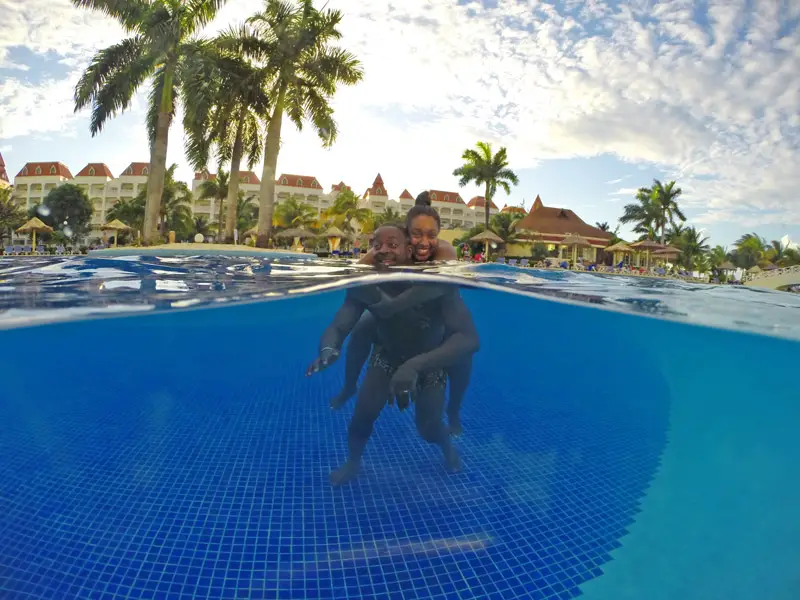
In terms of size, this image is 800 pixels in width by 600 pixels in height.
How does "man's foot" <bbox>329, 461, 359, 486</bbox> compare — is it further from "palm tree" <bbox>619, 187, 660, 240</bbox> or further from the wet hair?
"palm tree" <bbox>619, 187, 660, 240</bbox>

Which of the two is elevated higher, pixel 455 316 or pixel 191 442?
pixel 455 316

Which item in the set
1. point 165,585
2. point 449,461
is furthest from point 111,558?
point 449,461

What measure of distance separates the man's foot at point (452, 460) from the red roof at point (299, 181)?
76.9 metres

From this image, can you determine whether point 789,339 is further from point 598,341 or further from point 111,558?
point 111,558

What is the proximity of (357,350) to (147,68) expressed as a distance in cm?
1916

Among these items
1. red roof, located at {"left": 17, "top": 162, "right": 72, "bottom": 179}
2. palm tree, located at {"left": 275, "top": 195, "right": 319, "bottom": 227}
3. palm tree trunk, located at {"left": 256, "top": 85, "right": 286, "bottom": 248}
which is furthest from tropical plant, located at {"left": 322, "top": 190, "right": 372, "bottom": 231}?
red roof, located at {"left": 17, "top": 162, "right": 72, "bottom": 179}

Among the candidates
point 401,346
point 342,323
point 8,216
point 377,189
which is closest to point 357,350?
point 401,346

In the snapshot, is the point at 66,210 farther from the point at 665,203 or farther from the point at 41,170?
the point at 665,203

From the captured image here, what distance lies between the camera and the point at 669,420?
26.8 feet

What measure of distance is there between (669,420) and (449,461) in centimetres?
589

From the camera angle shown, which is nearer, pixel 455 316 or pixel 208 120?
pixel 455 316

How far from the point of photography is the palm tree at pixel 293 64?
18.5 meters

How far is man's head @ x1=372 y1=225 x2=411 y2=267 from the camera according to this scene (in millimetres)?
3824

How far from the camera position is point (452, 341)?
11.1ft
